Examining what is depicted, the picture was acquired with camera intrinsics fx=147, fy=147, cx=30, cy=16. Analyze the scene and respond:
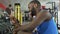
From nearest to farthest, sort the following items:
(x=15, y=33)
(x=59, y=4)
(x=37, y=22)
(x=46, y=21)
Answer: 1. (x=37, y=22)
2. (x=46, y=21)
3. (x=15, y=33)
4. (x=59, y=4)

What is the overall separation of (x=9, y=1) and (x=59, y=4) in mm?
2522

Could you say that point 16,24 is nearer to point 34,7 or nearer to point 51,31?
point 34,7

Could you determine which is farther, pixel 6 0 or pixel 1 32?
pixel 6 0

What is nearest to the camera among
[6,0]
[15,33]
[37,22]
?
[37,22]

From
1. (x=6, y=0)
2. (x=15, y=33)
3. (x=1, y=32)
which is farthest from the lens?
(x=6, y=0)

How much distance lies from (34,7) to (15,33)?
1.23 ft

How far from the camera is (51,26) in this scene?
164cm

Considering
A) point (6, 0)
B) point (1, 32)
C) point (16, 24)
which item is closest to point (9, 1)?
point (6, 0)

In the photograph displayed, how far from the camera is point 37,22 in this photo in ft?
4.58

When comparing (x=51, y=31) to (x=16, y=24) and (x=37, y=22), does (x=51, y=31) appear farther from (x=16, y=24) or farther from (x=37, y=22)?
(x=16, y=24)

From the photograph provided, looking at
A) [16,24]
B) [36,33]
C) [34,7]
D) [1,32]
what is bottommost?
[1,32]

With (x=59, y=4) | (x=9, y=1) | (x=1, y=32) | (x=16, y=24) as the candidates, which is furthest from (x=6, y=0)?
(x=16, y=24)

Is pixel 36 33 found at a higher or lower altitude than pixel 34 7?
lower

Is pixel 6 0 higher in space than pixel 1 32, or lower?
higher
